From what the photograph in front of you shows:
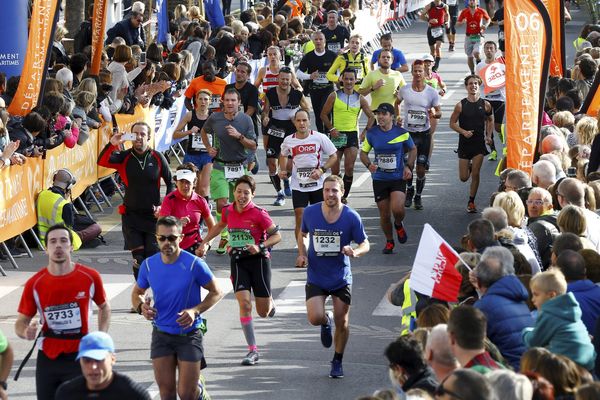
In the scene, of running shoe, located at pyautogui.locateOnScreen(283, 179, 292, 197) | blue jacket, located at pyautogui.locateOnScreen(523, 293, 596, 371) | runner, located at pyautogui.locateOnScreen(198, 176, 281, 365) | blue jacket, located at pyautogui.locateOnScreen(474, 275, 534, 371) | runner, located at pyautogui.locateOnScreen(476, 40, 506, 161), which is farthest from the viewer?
runner, located at pyautogui.locateOnScreen(476, 40, 506, 161)

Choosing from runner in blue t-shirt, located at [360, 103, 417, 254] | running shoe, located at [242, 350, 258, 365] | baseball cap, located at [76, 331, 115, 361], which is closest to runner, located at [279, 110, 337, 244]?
runner in blue t-shirt, located at [360, 103, 417, 254]

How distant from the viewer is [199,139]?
17.5 m

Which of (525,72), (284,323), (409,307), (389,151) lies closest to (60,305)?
(409,307)

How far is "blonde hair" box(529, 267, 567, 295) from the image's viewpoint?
9117mm

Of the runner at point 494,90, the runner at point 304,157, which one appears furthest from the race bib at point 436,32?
the runner at point 304,157

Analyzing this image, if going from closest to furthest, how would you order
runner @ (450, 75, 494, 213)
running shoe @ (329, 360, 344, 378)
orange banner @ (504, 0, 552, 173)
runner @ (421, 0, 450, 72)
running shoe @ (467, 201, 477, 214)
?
running shoe @ (329, 360, 344, 378)
orange banner @ (504, 0, 552, 173)
runner @ (450, 75, 494, 213)
running shoe @ (467, 201, 477, 214)
runner @ (421, 0, 450, 72)

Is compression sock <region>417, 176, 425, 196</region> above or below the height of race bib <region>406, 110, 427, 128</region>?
below

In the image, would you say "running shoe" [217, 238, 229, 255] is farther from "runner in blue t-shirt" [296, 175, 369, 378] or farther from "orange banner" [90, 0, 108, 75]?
"runner in blue t-shirt" [296, 175, 369, 378]


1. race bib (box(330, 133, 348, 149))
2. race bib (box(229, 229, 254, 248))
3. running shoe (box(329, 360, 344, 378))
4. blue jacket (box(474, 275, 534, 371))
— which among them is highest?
blue jacket (box(474, 275, 534, 371))

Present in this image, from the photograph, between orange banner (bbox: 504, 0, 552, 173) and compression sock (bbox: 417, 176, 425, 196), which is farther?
compression sock (bbox: 417, 176, 425, 196)

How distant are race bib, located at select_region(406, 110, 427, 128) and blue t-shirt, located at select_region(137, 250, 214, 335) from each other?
29.4 feet

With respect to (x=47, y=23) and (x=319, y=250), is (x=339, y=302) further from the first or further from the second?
(x=47, y=23)

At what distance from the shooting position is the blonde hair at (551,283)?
912cm

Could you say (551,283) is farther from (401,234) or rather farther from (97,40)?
(97,40)
